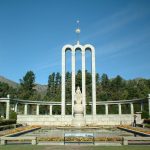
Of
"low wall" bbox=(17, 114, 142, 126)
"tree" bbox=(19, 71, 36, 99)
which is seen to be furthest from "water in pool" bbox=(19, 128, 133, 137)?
"tree" bbox=(19, 71, 36, 99)

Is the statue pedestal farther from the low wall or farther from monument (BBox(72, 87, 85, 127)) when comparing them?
the low wall

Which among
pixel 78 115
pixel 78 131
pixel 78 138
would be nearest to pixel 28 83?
pixel 78 115

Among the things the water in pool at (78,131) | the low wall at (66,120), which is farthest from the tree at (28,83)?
the water in pool at (78,131)

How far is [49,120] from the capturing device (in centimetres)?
4316

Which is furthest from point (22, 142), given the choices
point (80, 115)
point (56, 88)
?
point (56, 88)

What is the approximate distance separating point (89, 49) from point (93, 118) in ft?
48.0

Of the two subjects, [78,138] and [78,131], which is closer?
[78,138]

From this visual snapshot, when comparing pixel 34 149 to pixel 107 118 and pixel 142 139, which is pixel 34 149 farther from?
pixel 107 118

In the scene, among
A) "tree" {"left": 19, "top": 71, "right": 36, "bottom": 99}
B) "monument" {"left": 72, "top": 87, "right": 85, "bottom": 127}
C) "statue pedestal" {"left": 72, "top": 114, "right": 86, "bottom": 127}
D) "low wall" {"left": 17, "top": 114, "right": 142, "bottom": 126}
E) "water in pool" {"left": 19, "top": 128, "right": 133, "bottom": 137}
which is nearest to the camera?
"water in pool" {"left": 19, "top": 128, "right": 133, "bottom": 137}

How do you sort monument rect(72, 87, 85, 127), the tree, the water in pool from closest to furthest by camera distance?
1. the water in pool
2. monument rect(72, 87, 85, 127)
3. the tree

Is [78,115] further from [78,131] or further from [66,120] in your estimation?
[78,131]

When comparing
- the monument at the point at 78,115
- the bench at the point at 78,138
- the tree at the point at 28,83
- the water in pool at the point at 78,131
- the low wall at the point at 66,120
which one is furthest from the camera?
the tree at the point at 28,83

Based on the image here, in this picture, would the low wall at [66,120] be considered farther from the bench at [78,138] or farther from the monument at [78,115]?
the bench at [78,138]

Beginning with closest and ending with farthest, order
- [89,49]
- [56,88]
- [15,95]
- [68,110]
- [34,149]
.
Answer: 1. [34,149]
2. [89,49]
3. [68,110]
4. [15,95]
5. [56,88]
